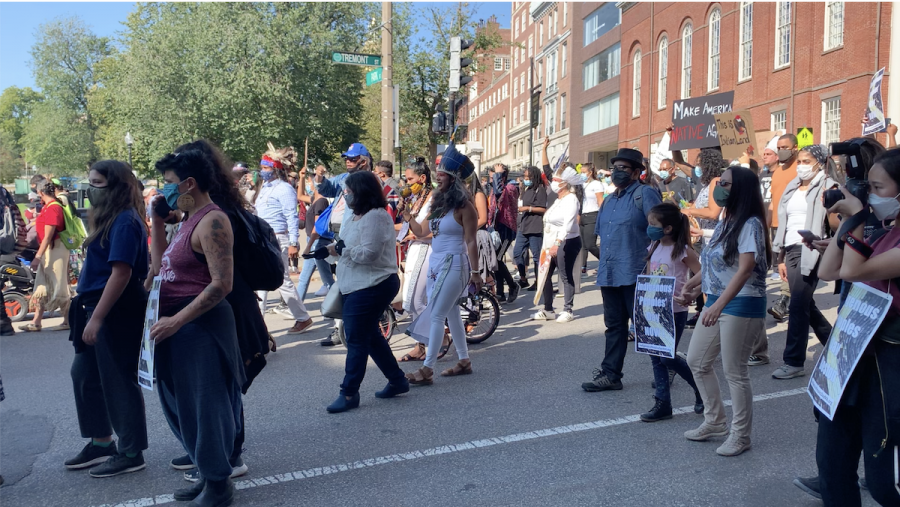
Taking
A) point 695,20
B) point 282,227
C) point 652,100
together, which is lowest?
point 282,227

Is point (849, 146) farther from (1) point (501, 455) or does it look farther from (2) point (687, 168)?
(2) point (687, 168)

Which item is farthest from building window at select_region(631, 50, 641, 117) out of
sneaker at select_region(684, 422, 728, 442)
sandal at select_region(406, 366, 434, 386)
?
sneaker at select_region(684, 422, 728, 442)

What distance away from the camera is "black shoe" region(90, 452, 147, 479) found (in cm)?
439

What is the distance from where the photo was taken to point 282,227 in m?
8.95

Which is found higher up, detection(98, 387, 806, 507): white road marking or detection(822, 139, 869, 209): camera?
detection(822, 139, 869, 209): camera

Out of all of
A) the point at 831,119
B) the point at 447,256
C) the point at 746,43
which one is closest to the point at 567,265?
the point at 447,256

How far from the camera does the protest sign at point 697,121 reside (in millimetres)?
14769

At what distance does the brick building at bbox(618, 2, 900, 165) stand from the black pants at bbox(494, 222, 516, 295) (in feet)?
44.9

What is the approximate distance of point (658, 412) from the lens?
522 cm

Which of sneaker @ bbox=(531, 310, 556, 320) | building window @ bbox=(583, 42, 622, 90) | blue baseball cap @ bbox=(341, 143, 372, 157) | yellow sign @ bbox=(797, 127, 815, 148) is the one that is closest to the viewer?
blue baseball cap @ bbox=(341, 143, 372, 157)

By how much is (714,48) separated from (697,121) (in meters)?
15.8

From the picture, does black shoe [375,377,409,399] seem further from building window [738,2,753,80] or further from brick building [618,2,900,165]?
building window [738,2,753,80]

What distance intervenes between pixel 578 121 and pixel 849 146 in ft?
148

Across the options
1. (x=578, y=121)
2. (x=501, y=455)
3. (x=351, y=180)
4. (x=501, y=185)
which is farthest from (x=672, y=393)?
(x=578, y=121)
